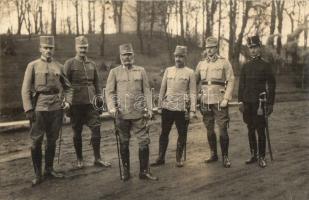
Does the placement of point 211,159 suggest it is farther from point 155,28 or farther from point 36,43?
point 155,28

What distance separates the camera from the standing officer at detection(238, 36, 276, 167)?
22.1ft

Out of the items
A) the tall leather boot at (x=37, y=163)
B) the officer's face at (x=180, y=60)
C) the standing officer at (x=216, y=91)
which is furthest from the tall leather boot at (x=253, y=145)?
the tall leather boot at (x=37, y=163)

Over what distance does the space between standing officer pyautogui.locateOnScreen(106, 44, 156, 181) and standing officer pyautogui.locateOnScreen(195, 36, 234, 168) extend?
46.6 inches

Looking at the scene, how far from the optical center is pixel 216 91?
6820mm

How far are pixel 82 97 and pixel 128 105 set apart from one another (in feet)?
3.52

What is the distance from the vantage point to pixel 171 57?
30.1m

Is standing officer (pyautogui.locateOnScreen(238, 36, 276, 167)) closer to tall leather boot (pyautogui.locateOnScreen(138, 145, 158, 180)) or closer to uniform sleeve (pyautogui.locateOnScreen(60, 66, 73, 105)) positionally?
tall leather boot (pyautogui.locateOnScreen(138, 145, 158, 180))

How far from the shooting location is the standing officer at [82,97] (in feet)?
22.2

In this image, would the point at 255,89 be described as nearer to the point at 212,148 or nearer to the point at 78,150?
the point at 212,148

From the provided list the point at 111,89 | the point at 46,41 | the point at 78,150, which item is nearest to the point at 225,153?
the point at 111,89

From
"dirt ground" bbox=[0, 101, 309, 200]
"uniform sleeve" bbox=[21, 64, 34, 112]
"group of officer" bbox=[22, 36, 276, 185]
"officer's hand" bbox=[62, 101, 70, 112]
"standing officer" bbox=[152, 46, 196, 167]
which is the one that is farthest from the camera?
"standing officer" bbox=[152, 46, 196, 167]

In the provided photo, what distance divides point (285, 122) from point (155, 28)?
30.6 metres

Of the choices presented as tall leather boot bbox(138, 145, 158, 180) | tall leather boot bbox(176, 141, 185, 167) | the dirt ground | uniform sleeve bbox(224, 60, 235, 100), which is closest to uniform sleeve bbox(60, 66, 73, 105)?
the dirt ground

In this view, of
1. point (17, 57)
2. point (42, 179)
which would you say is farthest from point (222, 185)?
point (17, 57)
